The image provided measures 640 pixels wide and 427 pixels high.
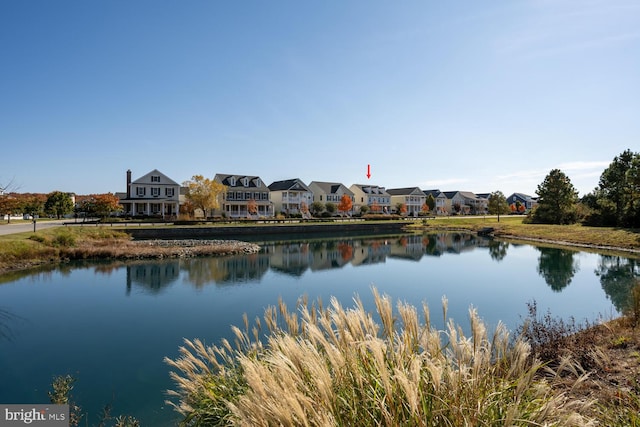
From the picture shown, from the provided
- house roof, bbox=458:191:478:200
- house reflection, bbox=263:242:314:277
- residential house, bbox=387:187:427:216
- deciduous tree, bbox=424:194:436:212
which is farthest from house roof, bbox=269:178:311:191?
house roof, bbox=458:191:478:200

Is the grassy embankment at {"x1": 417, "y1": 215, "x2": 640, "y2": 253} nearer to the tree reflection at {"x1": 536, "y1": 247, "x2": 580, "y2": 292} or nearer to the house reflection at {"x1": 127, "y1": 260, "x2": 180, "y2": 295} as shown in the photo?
the tree reflection at {"x1": 536, "y1": 247, "x2": 580, "y2": 292}

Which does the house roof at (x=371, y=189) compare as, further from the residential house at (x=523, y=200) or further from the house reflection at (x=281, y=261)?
the residential house at (x=523, y=200)

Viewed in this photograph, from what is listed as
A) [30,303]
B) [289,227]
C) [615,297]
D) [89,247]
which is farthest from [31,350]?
[289,227]

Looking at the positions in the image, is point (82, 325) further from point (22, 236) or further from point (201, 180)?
point (201, 180)

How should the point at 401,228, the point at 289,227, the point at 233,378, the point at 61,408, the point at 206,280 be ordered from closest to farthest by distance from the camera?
the point at 233,378, the point at 61,408, the point at 206,280, the point at 289,227, the point at 401,228

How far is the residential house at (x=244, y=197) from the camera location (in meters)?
62.8

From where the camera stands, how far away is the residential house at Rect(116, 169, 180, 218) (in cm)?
5556

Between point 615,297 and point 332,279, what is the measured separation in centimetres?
1277

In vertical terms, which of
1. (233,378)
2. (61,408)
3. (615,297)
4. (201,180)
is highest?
(201,180)

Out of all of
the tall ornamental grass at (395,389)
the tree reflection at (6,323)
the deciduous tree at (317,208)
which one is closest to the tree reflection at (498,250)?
the tree reflection at (6,323)

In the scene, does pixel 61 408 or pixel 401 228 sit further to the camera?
pixel 401 228

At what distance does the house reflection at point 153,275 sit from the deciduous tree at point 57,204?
154 feet

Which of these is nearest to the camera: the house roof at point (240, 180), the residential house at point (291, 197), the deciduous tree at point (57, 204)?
the deciduous tree at point (57, 204)

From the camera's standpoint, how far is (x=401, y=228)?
57.9m
